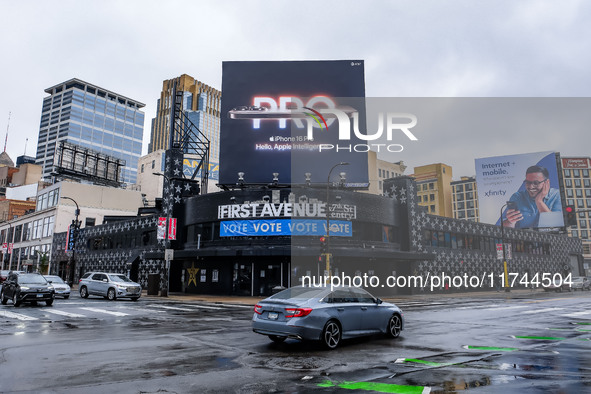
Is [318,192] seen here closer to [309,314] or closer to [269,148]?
[269,148]

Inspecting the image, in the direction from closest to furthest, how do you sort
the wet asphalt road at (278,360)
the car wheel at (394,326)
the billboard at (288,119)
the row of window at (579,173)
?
the wet asphalt road at (278,360) < the car wheel at (394,326) < the billboard at (288,119) < the row of window at (579,173)

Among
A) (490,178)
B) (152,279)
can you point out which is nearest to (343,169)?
(152,279)

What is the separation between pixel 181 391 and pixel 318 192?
1187 inches

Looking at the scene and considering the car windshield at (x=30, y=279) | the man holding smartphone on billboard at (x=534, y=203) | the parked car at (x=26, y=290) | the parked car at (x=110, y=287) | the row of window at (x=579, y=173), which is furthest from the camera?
the row of window at (x=579, y=173)

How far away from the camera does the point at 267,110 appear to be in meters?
45.2

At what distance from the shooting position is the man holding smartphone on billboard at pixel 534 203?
72.7m

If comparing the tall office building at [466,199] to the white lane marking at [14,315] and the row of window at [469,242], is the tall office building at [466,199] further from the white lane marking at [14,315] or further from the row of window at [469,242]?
the white lane marking at [14,315]

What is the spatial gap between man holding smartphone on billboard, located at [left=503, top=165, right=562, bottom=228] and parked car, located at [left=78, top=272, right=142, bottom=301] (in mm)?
64563

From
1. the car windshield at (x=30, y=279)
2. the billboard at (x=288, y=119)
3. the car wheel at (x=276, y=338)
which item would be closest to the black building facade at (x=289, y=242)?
the billboard at (x=288, y=119)

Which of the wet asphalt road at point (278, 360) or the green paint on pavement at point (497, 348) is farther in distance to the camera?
the green paint on pavement at point (497, 348)

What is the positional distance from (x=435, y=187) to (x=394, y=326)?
409 feet

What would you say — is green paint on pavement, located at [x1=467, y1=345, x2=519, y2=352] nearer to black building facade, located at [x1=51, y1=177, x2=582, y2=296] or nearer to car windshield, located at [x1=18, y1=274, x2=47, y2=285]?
black building facade, located at [x1=51, y1=177, x2=582, y2=296]

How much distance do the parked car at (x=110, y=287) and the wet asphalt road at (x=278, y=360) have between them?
1340cm

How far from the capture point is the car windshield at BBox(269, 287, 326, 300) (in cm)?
1080
